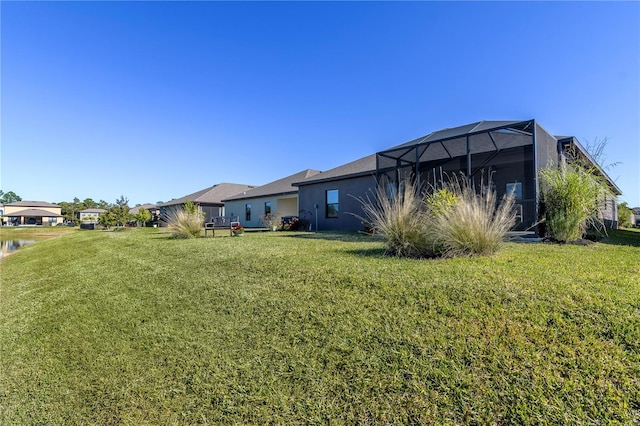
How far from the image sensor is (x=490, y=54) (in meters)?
10.0

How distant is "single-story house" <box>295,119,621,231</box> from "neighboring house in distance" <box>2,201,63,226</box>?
2237 inches

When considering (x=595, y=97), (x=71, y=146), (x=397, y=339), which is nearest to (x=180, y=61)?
(x=71, y=146)

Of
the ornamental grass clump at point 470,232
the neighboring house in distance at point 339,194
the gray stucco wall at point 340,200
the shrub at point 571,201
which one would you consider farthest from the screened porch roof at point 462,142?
the ornamental grass clump at point 470,232

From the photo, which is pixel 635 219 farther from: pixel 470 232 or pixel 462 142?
pixel 470 232

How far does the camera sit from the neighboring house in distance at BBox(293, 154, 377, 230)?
13.8 metres

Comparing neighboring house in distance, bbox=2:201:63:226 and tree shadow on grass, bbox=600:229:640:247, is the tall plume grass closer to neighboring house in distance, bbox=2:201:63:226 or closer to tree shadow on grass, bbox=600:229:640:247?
tree shadow on grass, bbox=600:229:640:247

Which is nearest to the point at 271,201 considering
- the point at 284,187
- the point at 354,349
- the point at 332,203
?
the point at 284,187

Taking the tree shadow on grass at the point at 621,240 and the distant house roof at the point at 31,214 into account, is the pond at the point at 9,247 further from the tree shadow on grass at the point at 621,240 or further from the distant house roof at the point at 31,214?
the distant house roof at the point at 31,214

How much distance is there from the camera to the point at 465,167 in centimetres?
1181

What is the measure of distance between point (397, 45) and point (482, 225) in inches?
382

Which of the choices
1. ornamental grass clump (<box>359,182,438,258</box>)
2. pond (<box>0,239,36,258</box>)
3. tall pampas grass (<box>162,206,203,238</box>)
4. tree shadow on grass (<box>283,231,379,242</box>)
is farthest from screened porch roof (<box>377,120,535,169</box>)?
pond (<box>0,239,36,258</box>)

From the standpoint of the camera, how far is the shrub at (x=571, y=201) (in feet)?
21.1

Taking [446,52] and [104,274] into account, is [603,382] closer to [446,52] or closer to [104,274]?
[104,274]

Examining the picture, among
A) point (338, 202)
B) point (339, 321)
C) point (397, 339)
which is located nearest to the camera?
point (397, 339)
